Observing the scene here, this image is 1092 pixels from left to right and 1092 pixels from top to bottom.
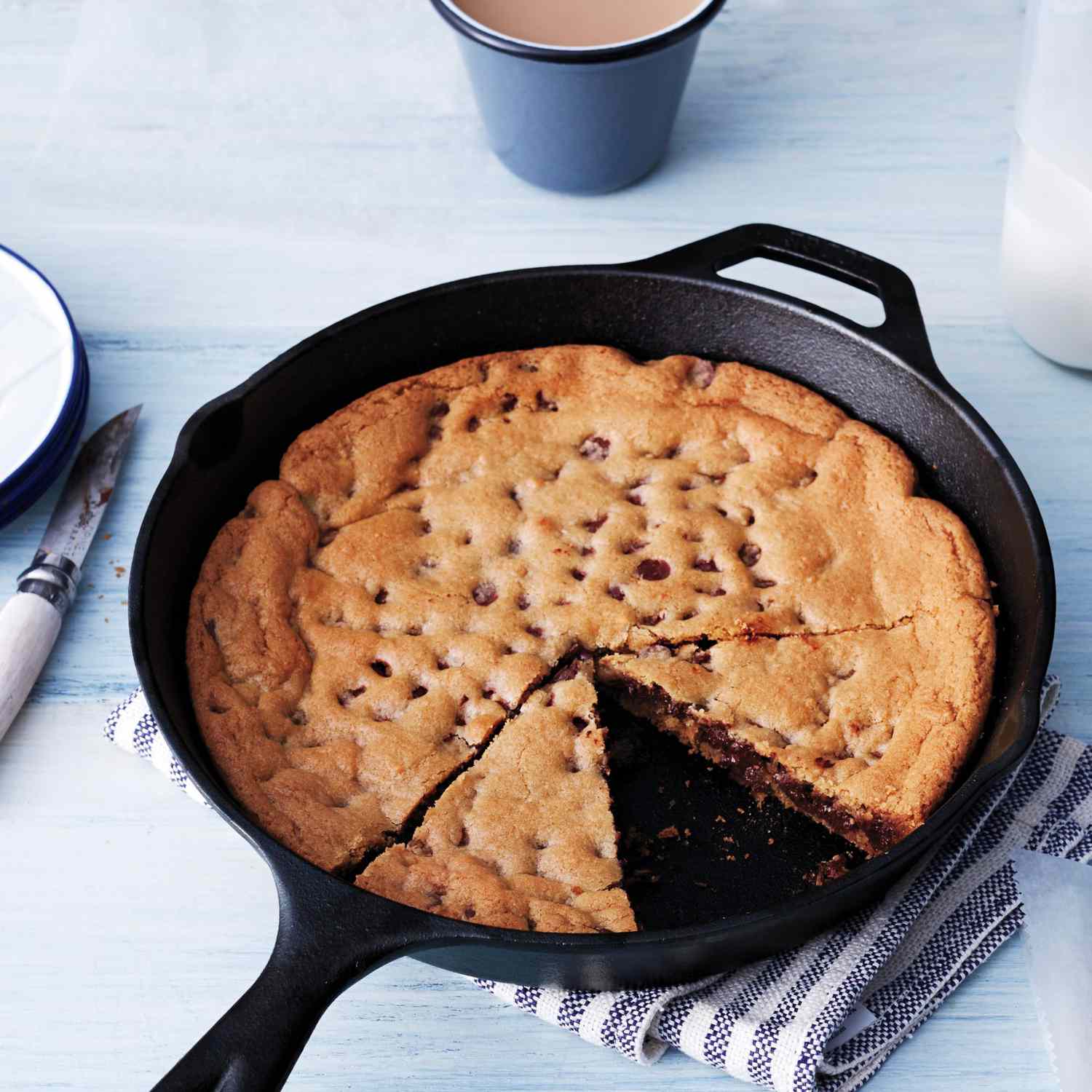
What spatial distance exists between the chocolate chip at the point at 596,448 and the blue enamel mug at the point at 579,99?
0.76 meters

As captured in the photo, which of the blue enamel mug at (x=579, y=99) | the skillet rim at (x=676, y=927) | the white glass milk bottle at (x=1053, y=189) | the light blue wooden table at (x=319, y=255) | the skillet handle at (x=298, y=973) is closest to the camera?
the skillet handle at (x=298, y=973)

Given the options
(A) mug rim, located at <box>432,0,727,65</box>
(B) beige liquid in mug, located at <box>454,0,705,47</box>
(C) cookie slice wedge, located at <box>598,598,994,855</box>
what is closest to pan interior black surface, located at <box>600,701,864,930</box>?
(C) cookie slice wedge, located at <box>598,598,994,855</box>

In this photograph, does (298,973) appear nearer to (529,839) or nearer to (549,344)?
(529,839)

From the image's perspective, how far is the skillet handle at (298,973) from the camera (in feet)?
5.34

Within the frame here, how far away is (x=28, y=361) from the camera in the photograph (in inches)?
108

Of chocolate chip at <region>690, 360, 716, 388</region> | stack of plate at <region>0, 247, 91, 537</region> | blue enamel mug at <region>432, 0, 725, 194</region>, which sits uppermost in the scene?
blue enamel mug at <region>432, 0, 725, 194</region>

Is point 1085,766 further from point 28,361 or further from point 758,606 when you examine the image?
point 28,361

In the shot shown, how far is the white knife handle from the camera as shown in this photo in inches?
92.7

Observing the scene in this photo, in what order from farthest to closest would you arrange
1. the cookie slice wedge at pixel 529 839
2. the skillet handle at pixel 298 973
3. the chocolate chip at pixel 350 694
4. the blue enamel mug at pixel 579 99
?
the blue enamel mug at pixel 579 99 → the chocolate chip at pixel 350 694 → the cookie slice wedge at pixel 529 839 → the skillet handle at pixel 298 973

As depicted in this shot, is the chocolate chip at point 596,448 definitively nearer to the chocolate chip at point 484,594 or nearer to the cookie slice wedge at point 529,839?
the chocolate chip at point 484,594

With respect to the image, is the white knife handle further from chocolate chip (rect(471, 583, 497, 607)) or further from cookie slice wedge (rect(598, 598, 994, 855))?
cookie slice wedge (rect(598, 598, 994, 855))

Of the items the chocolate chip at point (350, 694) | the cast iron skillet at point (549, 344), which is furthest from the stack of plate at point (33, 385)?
the chocolate chip at point (350, 694)

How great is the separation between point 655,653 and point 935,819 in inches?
23.8

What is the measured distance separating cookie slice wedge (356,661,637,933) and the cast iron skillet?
0.09 metres
